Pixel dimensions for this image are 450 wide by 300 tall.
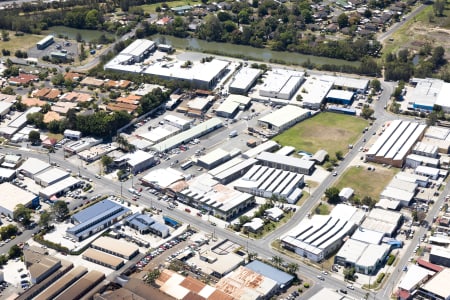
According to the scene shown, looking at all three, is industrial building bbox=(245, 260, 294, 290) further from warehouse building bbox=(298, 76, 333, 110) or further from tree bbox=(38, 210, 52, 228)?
warehouse building bbox=(298, 76, 333, 110)

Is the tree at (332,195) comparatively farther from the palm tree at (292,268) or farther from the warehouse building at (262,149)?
the palm tree at (292,268)

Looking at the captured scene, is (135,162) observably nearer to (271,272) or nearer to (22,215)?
(22,215)

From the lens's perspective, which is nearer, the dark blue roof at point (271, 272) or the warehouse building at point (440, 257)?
the dark blue roof at point (271, 272)

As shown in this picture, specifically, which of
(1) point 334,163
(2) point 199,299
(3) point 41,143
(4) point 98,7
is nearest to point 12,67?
(3) point 41,143

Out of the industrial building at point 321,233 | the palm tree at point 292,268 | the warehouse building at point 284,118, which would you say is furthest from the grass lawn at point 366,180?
the palm tree at point 292,268

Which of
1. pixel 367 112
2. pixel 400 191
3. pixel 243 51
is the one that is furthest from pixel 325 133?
pixel 243 51

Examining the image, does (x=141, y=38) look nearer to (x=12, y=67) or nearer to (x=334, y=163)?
(x=12, y=67)

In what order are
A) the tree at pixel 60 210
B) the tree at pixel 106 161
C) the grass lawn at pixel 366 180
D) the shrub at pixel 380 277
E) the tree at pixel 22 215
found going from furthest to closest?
the tree at pixel 106 161
the grass lawn at pixel 366 180
the tree at pixel 60 210
the tree at pixel 22 215
the shrub at pixel 380 277
